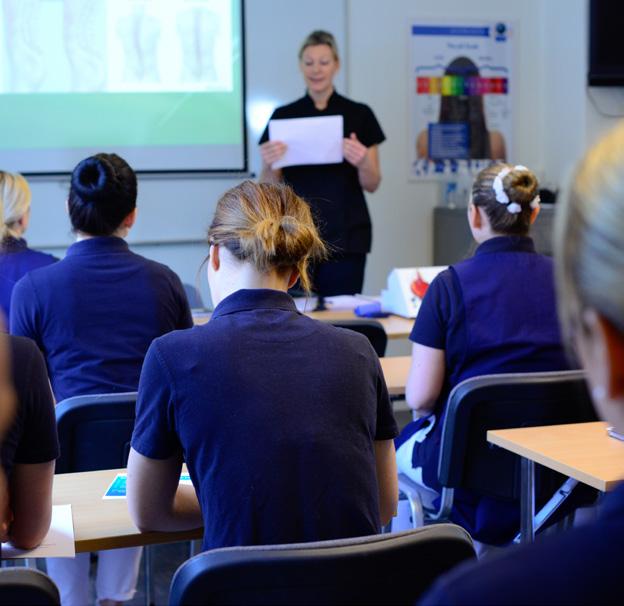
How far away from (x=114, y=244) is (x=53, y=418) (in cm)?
104

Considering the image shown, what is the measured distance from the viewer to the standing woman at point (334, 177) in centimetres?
480

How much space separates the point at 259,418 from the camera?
151 cm

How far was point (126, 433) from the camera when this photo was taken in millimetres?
2299

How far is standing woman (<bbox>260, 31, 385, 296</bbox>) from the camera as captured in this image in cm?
480

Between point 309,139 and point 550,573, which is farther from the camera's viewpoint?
point 309,139

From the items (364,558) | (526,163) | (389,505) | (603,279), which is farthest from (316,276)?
(603,279)

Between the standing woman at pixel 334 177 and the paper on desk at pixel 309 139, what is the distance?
13 cm

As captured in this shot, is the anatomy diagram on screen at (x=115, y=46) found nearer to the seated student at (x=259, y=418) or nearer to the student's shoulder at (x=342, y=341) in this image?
the seated student at (x=259, y=418)

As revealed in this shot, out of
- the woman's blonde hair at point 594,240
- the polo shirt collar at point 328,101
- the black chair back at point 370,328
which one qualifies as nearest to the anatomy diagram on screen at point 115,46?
the polo shirt collar at point 328,101

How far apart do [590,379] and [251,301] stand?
3.39ft

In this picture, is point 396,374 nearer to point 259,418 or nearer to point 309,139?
point 259,418

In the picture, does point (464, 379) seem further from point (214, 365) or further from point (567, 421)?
point (214, 365)

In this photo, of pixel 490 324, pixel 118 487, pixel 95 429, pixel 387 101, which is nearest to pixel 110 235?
pixel 95 429

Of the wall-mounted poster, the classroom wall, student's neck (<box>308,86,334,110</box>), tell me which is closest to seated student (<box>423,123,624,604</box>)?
student's neck (<box>308,86,334,110</box>)
